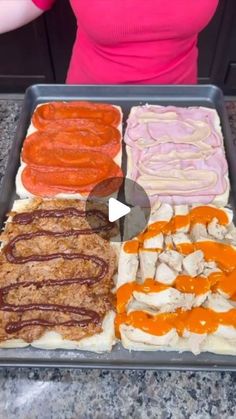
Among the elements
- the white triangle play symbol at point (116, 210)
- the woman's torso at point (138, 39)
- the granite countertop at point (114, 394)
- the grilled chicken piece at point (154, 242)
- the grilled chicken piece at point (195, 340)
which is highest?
the woman's torso at point (138, 39)

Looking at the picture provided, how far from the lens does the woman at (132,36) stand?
1.06 metres

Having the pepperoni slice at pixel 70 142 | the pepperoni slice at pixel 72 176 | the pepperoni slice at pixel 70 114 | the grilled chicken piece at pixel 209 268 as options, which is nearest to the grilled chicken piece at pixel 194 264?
the grilled chicken piece at pixel 209 268

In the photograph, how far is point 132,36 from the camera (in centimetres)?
111

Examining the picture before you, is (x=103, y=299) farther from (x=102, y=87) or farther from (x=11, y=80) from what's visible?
(x=11, y=80)

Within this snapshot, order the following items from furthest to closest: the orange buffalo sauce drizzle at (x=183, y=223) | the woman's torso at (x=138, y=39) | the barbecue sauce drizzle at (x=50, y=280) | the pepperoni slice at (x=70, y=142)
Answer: the pepperoni slice at (x=70, y=142) → the woman's torso at (x=138, y=39) → the orange buffalo sauce drizzle at (x=183, y=223) → the barbecue sauce drizzle at (x=50, y=280)

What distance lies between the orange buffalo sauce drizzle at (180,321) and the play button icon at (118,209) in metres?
0.22

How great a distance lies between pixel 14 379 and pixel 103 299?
A: 23cm

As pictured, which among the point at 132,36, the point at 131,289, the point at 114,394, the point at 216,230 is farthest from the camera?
the point at 132,36

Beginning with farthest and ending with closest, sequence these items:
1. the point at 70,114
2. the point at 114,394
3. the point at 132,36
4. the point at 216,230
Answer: the point at 70,114 < the point at 132,36 < the point at 216,230 < the point at 114,394

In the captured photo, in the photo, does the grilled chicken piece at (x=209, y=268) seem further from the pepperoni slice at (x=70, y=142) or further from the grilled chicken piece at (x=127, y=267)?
the pepperoni slice at (x=70, y=142)

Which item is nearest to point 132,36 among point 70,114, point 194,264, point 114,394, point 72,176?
point 70,114

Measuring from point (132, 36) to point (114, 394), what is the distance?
0.87m

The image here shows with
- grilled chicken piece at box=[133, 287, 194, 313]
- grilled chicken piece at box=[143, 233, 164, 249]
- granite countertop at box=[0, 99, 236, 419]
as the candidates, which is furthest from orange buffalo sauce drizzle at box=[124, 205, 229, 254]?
granite countertop at box=[0, 99, 236, 419]

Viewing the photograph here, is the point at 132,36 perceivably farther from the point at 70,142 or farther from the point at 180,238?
the point at 180,238
